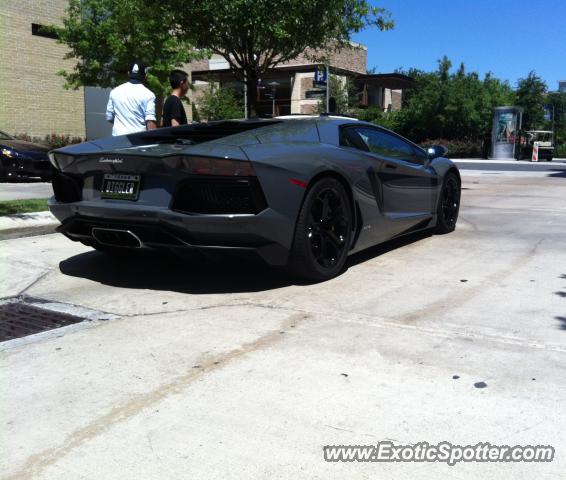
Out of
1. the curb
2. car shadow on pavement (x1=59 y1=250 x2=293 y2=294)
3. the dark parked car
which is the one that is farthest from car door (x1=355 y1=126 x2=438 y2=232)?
the dark parked car

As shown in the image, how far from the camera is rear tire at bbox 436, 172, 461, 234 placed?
6.64 metres

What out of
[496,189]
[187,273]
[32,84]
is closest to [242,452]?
[187,273]

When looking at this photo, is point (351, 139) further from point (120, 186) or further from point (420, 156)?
point (120, 186)

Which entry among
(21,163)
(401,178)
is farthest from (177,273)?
(21,163)

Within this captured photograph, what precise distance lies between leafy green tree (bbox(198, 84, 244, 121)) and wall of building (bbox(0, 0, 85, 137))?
59.4 ft

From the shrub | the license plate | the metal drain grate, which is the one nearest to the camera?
the metal drain grate

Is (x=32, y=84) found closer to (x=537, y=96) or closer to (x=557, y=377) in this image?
(x=557, y=377)

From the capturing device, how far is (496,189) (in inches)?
517

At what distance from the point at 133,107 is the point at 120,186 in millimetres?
2616

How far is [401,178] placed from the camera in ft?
18.5

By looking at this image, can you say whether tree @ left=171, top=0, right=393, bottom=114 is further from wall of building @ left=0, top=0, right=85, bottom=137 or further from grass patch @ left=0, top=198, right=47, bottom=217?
wall of building @ left=0, top=0, right=85, bottom=137

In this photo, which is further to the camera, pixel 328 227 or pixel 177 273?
pixel 177 273

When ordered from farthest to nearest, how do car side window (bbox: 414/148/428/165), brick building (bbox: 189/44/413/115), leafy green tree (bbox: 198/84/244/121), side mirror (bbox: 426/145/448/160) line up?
brick building (bbox: 189/44/413/115) → leafy green tree (bbox: 198/84/244/121) → side mirror (bbox: 426/145/448/160) → car side window (bbox: 414/148/428/165)

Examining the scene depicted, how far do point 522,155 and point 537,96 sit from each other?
42.1ft
